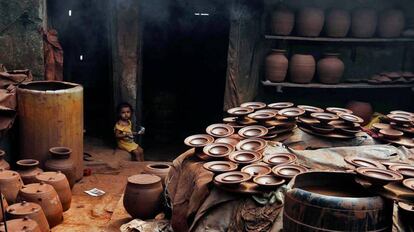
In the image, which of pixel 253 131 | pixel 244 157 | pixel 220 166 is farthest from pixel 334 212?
pixel 253 131

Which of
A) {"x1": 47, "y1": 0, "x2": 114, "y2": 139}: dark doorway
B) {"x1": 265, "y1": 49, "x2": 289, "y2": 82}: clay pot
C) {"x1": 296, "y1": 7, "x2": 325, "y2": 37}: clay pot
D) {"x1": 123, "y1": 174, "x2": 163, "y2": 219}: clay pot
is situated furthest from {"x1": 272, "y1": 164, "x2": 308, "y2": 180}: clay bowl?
{"x1": 47, "y1": 0, "x2": 114, "y2": 139}: dark doorway

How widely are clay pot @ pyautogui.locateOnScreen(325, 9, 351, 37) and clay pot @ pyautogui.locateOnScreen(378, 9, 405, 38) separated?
529 millimetres

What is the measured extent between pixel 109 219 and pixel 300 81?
12.0 feet

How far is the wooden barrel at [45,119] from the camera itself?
6262 millimetres

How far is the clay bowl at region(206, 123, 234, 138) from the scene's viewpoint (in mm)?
5227

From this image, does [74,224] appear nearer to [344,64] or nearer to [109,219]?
[109,219]

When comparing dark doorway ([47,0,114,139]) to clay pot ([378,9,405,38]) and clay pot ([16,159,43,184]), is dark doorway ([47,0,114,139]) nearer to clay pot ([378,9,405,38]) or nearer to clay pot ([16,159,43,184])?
Result: clay pot ([16,159,43,184])

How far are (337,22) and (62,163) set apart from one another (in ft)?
14.5

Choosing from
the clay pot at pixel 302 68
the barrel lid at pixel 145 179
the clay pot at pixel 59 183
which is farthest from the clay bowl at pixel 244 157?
the clay pot at pixel 302 68

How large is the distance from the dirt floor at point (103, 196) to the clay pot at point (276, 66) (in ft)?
7.55

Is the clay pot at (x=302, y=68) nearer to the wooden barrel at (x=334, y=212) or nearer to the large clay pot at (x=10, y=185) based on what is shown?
the large clay pot at (x=10, y=185)

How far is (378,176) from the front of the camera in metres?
3.38

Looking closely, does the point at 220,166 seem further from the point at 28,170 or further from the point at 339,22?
the point at 339,22

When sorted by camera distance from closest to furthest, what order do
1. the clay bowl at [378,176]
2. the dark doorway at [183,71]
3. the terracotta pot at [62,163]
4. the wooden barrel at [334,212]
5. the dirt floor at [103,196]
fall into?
1. the wooden barrel at [334,212]
2. the clay bowl at [378,176]
3. the dirt floor at [103,196]
4. the terracotta pot at [62,163]
5. the dark doorway at [183,71]
